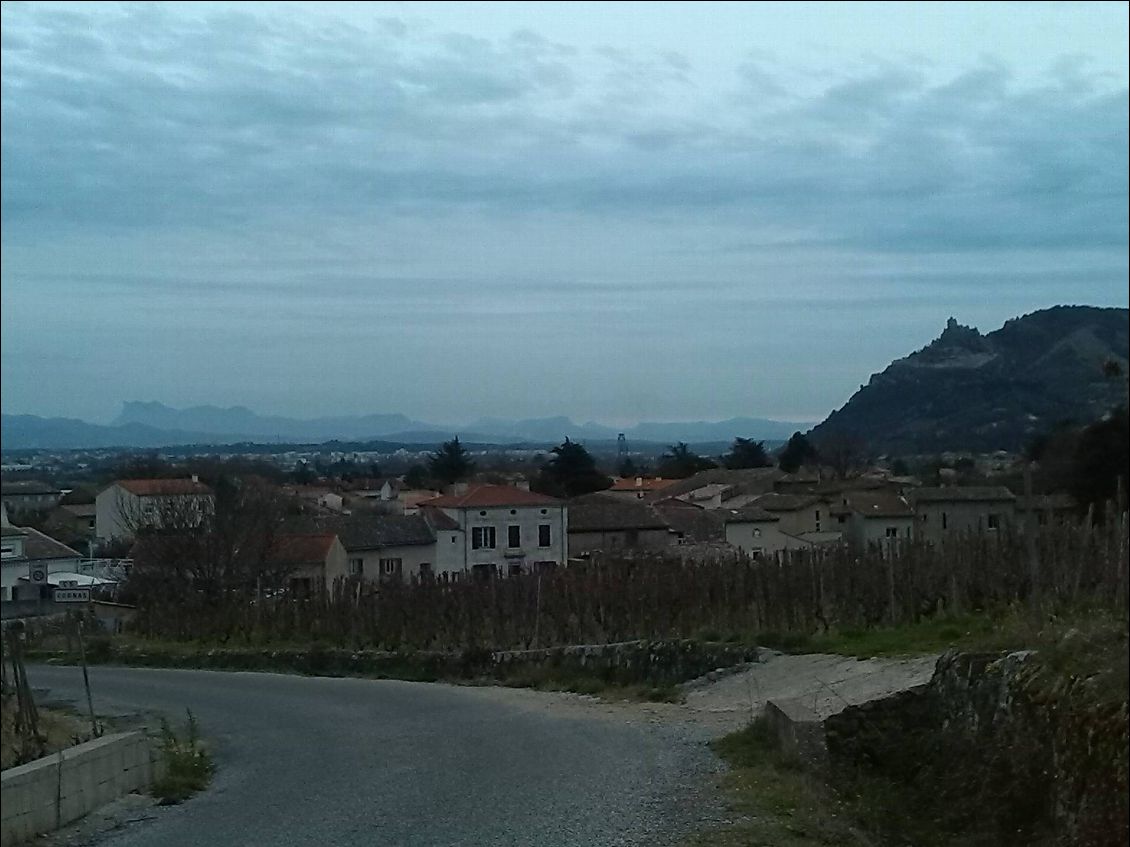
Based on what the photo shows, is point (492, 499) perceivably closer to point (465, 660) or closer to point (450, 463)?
point (450, 463)

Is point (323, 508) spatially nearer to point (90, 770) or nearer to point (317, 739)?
point (317, 739)

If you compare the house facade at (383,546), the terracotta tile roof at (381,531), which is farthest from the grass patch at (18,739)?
the terracotta tile roof at (381,531)

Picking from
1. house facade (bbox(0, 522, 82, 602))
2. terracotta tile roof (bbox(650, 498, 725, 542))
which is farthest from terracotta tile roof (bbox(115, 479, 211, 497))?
terracotta tile roof (bbox(650, 498, 725, 542))

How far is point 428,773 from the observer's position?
13477 mm

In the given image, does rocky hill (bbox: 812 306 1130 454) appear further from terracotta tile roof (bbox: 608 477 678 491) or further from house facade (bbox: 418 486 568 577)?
terracotta tile roof (bbox: 608 477 678 491)

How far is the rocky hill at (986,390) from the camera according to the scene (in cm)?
1612

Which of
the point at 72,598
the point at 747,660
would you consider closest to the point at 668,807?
the point at 72,598

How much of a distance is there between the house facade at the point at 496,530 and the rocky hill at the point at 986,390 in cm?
932

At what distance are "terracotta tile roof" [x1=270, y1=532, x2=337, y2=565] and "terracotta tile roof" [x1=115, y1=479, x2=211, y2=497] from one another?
4674mm

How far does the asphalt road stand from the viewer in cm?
1030

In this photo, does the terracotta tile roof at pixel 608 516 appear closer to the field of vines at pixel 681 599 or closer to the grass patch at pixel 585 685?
the field of vines at pixel 681 599

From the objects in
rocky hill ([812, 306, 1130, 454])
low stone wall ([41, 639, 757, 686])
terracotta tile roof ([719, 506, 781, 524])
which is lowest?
low stone wall ([41, 639, 757, 686])

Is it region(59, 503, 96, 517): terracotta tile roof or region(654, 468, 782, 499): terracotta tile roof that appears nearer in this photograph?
region(59, 503, 96, 517): terracotta tile roof

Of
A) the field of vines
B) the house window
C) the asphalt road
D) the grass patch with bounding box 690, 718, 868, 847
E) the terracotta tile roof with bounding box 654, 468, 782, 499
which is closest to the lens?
the grass patch with bounding box 690, 718, 868, 847
